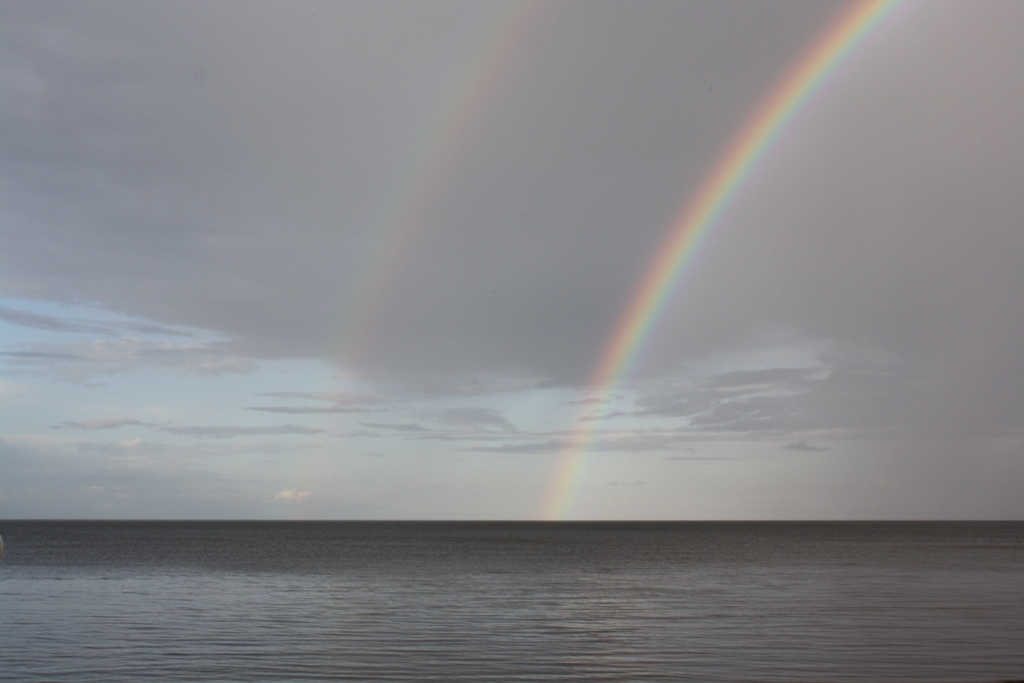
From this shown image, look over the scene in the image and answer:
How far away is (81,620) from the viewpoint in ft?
118

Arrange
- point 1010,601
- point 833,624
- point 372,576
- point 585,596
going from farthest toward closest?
point 372,576
point 585,596
point 1010,601
point 833,624

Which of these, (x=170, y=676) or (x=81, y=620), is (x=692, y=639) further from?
(x=81, y=620)

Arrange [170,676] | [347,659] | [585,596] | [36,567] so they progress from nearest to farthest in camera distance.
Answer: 1. [170,676]
2. [347,659]
3. [585,596]
4. [36,567]

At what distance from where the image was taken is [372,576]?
62.0 metres

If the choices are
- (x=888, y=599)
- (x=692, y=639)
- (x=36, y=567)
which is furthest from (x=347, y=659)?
(x=36, y=567)

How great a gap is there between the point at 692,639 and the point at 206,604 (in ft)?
77.9

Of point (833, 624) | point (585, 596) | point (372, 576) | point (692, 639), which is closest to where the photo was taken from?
point (692, 639)

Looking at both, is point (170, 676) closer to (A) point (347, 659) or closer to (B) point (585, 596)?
(A) point (347, 659)

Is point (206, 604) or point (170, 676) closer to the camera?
point (170, 676)

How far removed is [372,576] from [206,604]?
68.8ft

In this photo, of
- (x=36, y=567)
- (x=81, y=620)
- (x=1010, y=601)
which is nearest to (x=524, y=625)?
(x=81, y=620)

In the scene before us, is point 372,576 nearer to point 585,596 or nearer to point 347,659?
point 585,596

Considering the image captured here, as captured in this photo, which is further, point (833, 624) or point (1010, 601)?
point (1010, 601)

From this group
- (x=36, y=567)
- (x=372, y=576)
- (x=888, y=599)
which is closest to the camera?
(x=888, y=599)
